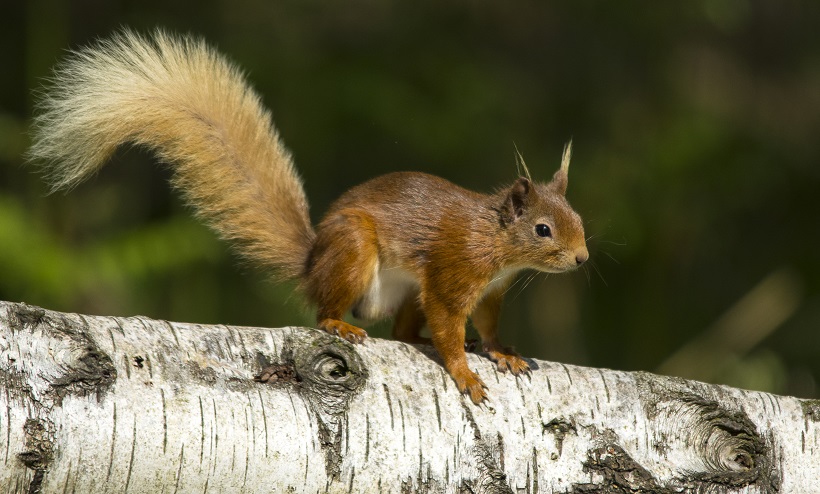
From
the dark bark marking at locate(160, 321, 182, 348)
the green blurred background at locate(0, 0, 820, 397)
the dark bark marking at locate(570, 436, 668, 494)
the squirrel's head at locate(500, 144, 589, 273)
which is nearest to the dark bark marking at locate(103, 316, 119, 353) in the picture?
the dark bark marking at locate(160, 321, 182, 348)

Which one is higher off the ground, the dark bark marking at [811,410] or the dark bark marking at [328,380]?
the dark bark marking at [811,410]

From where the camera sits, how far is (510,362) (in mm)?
2166

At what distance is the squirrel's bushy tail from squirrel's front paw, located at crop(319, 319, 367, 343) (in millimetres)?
341

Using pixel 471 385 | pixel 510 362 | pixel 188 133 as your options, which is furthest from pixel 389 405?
pixel 188 133

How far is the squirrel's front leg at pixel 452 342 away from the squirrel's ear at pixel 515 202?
32 centimetres

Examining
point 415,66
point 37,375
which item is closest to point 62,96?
point 37,375

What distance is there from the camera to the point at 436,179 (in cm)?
270

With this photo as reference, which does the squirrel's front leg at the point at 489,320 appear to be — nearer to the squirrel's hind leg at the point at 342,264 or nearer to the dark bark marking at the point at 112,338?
the squirrel's hind leg at the point at 342,264

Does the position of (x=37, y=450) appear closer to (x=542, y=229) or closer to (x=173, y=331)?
(x=173, y=331)

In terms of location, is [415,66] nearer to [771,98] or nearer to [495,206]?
[771,98]

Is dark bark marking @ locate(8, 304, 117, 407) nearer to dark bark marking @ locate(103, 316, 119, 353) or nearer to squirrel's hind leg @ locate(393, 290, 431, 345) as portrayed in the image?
dark bark marking @ locate(103, 316, 119, 353)

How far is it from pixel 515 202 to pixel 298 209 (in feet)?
2.19

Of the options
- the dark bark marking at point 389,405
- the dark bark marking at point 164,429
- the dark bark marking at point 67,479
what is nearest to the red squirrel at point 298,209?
the dark bark marking at point 389,405

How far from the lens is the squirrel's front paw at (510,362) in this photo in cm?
209
